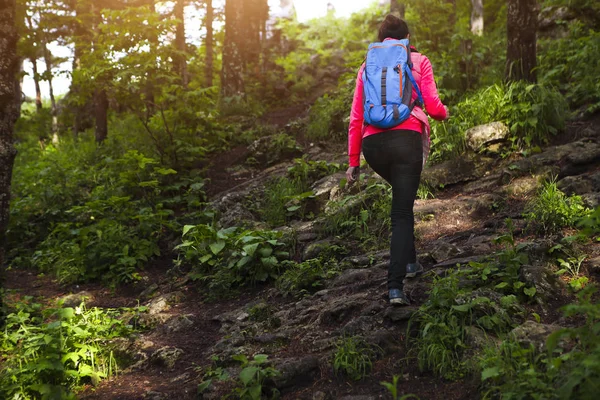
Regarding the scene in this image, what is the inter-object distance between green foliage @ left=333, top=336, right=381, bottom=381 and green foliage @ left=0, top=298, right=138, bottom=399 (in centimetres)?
223

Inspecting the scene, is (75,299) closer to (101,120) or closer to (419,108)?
(419,108)

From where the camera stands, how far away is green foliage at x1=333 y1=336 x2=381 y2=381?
4.07 metres

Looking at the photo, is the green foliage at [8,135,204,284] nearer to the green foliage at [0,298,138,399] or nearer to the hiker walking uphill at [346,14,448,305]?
the green foliage at [0,298,138,399]

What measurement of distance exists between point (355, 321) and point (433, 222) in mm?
2793

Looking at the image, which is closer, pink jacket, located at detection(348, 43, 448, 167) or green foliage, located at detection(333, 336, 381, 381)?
green foliage, located at detection(333, 336, 381, 381)

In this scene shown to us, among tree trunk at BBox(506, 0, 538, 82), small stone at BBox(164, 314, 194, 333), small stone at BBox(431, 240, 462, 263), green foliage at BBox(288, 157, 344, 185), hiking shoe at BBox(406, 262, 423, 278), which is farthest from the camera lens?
green foliage at BBox(288, 157, 344, 185)

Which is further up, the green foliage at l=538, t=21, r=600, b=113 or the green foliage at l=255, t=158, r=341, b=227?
the green foliage at l=538, t=21, r=600, b=113

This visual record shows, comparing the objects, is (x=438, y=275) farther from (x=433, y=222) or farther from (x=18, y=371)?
(x=18, y=371)

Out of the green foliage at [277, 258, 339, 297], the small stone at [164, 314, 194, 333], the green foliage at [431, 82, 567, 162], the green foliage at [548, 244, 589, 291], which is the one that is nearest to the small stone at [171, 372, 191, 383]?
the small stone at [164, 314, 194, 333]

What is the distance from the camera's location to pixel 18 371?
4547 millimetres

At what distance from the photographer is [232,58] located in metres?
14.7

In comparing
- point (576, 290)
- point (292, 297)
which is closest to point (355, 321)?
point (292, 297)

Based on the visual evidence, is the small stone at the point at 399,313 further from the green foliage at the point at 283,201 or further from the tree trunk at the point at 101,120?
the tree trunk at the point at 101,120

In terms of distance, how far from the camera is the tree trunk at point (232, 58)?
1470 cm
